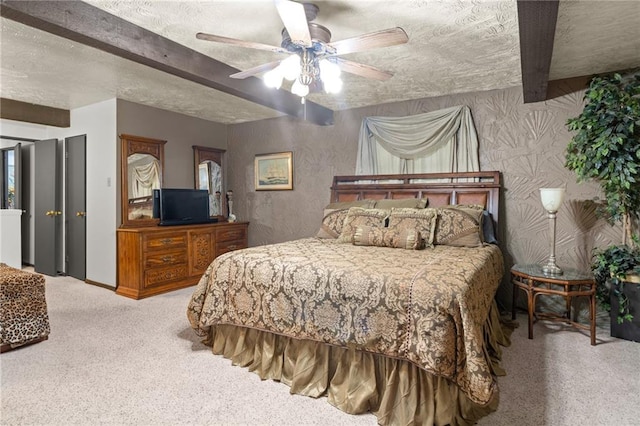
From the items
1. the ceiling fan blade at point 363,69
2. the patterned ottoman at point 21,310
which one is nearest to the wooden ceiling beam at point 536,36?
the ceiling fan blade at point 363,69

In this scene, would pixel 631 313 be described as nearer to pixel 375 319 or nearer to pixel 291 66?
pixel 375 319

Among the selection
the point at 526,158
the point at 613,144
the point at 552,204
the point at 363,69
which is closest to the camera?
the point at 363,69

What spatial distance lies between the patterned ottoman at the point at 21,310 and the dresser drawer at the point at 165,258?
1.30 meters

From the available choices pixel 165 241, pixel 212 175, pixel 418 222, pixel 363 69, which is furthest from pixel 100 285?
pixel 363 69

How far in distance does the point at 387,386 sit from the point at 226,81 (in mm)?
2782

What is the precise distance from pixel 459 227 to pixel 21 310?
3771 mm

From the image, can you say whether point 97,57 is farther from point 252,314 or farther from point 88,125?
point 252,314

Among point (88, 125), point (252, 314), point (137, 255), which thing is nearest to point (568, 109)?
point (252, 314)

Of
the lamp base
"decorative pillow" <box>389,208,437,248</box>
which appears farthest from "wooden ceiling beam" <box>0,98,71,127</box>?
the lamp base

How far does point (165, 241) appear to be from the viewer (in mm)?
4398

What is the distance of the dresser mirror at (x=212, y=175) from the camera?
5.43 meters

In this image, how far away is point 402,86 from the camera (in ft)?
12.6

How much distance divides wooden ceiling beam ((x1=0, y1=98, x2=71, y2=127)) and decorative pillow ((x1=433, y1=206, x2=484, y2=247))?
5228 millimetres

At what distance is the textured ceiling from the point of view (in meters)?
2.27
